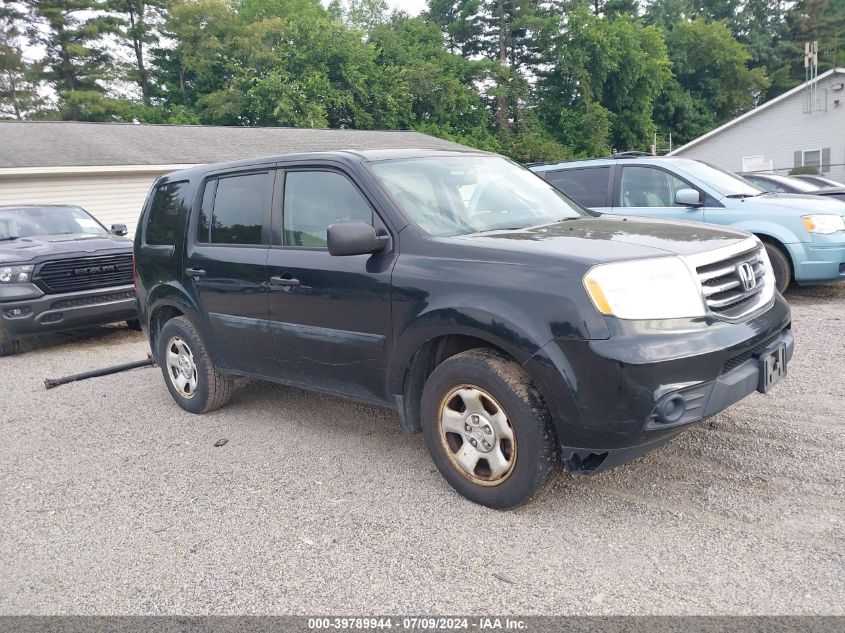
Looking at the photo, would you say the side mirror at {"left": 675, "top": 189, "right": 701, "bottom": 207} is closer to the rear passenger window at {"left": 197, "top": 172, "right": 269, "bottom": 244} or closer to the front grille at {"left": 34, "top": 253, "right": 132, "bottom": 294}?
the rear passenger window at {"left": 197, "top": 172, "right": 269, "bottom": 244}

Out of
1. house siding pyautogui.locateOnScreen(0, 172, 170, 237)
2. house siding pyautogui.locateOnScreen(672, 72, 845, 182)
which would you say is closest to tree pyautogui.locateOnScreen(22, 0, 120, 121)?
house siding pyautogui.locateOnScreen(0, 172, 170, 237)

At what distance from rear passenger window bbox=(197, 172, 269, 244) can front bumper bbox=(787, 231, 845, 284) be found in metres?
5.97

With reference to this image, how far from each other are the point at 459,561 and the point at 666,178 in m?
6.72

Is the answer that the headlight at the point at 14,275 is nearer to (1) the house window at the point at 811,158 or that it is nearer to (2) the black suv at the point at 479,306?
(2) the black suv at the point at 479,306

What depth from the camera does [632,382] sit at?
10.1 ft

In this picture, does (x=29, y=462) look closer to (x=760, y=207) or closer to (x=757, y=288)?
(x=757, y=288)

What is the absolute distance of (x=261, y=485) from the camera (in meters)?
4.21

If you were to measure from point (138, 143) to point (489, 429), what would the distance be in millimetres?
19278

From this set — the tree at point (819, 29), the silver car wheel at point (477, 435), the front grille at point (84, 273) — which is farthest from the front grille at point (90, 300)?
the tree at point (819, 29)

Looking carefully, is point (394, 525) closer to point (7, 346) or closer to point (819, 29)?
point (7, 346)

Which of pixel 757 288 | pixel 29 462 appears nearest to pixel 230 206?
pixel 29 462

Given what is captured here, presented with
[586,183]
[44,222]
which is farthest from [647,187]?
[44,222]

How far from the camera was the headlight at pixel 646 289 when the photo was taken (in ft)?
10.4

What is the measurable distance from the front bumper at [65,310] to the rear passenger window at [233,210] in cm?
410
